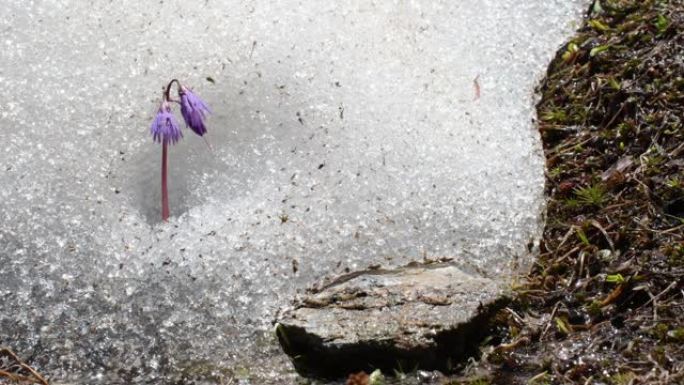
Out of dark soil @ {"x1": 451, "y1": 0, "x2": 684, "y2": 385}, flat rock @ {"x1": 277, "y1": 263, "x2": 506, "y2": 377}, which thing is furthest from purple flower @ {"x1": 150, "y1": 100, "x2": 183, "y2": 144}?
dark soil @ {"x1": 451, "y1": 0, "x2": 684, "y2": 385}

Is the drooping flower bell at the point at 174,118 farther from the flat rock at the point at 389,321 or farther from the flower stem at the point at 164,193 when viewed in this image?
the flat rock at the point at 389,321

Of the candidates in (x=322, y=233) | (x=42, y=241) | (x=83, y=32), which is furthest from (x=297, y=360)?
(x=83, y=32)

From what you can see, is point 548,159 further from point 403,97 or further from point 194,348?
point 194,348

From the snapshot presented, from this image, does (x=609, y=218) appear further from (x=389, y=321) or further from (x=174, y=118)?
(x=174, y=118)

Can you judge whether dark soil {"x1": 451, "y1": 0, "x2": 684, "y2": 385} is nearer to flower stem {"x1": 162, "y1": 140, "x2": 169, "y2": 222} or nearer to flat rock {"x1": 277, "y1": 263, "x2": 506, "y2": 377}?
flat rock {"x1": 277, "y1": 263, "x2": 506, "y2": 377}

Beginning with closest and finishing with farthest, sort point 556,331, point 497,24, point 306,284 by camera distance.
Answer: point 556,331 < point 306,284 < point 497,24
